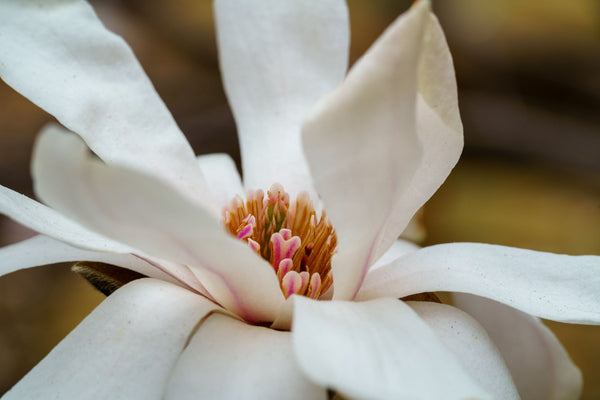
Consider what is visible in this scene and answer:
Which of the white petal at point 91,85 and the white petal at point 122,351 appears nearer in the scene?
the white petal at point 122,351

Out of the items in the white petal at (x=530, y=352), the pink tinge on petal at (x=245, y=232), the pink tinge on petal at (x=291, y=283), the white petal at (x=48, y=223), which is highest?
the white petal at (x=48, y=223)

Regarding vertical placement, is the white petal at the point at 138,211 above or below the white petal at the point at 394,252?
above

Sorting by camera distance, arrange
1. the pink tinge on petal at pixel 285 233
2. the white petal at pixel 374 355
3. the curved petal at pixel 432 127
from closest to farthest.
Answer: the white petal at pixel 374 355 → the curved petal at pixel 432 127 → the pink tinge on petal at pixel 285 233

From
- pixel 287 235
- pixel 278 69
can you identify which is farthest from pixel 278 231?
pixel 278 69

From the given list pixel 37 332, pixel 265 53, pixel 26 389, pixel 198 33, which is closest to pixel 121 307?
pixel 26 389

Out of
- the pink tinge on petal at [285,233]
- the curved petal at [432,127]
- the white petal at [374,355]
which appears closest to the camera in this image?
the white petal at [374,355]

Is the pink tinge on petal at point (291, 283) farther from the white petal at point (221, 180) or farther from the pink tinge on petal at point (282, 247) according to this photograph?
the white petal at point (221, 180)

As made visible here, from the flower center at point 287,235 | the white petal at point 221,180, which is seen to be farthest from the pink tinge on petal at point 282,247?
the white petal at point 221,180

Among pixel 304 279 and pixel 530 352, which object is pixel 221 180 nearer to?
pixel 304 279

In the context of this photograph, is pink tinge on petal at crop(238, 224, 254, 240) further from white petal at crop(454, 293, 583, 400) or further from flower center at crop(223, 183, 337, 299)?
white petal at crop(454, 293, 583, 400)
